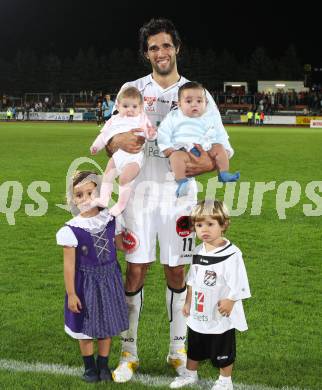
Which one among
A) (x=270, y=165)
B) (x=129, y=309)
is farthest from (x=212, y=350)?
(x=270, y=165)

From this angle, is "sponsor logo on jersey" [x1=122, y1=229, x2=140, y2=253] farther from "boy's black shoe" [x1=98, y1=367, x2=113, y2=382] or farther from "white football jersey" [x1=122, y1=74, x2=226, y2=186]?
"boy's black shoe" [x1=98, y1=367, x2=113, y2=382]

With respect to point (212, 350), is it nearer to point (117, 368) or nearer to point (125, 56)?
point (117, 368)

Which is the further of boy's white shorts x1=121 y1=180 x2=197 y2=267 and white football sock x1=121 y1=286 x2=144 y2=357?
white football sock x1=121 y1=286 x2=144 y2=357

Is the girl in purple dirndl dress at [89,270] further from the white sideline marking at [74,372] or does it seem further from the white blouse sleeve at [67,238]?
the white sideline marking at [74,372]

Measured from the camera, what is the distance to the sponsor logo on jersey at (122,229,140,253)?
158 inches

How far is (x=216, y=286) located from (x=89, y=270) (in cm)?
77

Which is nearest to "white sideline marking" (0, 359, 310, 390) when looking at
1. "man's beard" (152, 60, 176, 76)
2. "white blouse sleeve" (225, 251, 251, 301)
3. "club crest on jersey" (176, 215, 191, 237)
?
"white blouse sleeve" (225, 251, 251, 301)

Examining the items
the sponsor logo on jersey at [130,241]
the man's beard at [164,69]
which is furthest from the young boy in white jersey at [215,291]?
the man's beard at [164,69]

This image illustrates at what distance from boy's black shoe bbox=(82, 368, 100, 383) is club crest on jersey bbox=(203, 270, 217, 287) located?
1.00 metres

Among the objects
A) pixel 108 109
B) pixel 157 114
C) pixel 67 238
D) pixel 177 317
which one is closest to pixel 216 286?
pixel 177 317

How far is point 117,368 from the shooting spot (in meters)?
4.12

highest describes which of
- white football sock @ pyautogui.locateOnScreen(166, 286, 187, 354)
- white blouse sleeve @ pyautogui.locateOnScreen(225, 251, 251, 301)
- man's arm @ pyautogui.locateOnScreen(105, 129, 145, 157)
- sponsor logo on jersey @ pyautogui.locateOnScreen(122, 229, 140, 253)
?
man's arm @ pyautogui.locateOnScreen(105, 129, 145, 157)

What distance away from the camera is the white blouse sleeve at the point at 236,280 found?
361 cm

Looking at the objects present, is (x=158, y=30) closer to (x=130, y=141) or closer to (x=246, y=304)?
(x=130, y=141)
